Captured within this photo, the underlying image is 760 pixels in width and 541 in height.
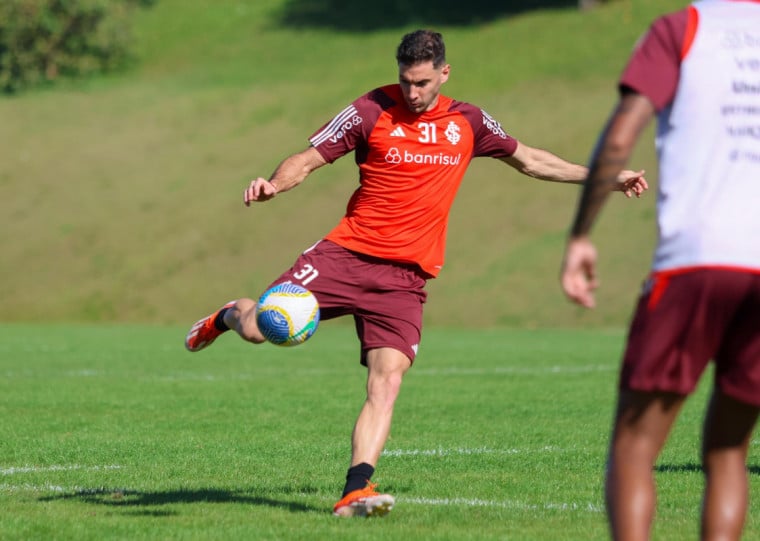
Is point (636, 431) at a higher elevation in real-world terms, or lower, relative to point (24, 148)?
lower

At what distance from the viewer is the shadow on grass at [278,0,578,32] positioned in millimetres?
48281

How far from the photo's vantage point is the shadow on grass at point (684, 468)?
8305mm

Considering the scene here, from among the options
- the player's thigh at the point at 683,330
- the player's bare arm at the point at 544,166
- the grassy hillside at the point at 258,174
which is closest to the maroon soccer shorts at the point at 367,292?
the player's bare arm at the point at 544,166

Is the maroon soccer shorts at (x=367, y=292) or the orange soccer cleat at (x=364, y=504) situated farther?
the maroon soccer shorts at (x=367, y=292)

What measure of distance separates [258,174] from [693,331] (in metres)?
32.1

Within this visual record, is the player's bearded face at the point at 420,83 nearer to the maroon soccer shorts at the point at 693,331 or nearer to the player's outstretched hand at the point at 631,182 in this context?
the player's outstretched hand at the point at 631,182

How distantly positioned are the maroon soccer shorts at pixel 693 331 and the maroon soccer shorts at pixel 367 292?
2929 millimetres

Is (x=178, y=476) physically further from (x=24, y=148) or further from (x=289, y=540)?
(x=24, y=148)

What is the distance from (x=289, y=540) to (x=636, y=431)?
218 centimetres

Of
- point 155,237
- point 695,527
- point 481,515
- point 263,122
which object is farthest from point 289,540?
point 263,122

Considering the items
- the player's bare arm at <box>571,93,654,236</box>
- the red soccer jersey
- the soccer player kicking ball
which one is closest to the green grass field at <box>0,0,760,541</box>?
the soccer player kicking ball

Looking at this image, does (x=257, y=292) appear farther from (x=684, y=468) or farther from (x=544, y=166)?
(x=544, y=166)

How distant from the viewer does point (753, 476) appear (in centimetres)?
812

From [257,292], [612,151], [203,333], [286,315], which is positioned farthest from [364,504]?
[257,292]
